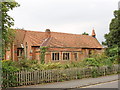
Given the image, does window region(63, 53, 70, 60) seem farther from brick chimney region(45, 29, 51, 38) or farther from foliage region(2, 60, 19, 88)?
foliage region(2, 60, 19, 88)

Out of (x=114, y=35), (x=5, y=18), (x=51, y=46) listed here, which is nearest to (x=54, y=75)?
(x=5, y=18)

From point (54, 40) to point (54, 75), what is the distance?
20321 millimetres

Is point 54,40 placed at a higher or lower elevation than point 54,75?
higher

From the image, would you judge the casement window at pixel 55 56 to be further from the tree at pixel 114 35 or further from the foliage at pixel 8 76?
the foliage at pixel 8 76

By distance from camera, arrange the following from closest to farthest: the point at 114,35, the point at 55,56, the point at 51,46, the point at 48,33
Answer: the point at 51,46 → the point at 55,56 → the point at 114,35 → the point at 48,33

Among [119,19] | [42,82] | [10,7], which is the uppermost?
[119,19]

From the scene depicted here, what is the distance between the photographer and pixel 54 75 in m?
15.2

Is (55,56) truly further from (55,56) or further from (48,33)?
(48,33)

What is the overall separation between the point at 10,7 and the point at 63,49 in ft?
72.0

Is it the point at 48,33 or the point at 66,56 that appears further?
the point at 48,33

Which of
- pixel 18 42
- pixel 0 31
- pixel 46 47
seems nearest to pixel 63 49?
pixel 46 47

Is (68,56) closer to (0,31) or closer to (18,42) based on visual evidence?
(18,42)

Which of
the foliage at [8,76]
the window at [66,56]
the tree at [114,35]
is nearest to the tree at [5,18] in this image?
the foliage at [8,76]

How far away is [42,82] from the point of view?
14312 millimetres
